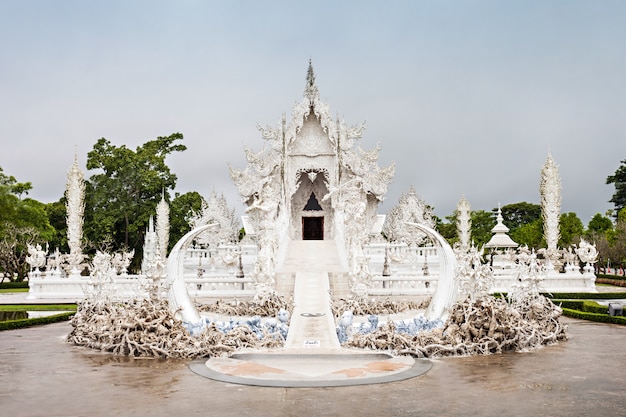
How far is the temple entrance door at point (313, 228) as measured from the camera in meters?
33.1

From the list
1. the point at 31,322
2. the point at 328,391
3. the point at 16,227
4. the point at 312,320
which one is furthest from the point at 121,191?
the point at 328,391

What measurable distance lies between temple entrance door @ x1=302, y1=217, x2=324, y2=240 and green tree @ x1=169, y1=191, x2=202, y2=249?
9.94 m

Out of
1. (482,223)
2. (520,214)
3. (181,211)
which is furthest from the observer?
(520,214)

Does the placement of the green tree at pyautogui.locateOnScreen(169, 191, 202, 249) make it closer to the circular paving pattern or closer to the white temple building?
the white temple building

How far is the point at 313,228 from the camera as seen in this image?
3319cm

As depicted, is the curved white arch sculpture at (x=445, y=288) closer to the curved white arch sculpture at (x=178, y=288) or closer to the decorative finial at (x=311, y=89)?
the curved white arch sculpture at (x=178, y=288)

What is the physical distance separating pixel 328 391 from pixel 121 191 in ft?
117

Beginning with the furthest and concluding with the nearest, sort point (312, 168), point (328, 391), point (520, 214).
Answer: point (520, 214), point (312, 168), point (328, 391)

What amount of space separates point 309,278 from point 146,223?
2597 centimetres

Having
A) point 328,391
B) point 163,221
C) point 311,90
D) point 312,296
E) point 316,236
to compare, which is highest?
point 311,90

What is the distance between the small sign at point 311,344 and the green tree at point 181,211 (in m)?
30.1

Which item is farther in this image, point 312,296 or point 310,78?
point 310,78

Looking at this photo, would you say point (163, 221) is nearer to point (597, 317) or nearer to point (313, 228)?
point (313, 228)

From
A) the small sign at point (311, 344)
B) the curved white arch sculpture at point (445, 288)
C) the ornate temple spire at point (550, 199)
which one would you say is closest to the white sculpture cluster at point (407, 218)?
the ornate temple spire at point (550, 199)
